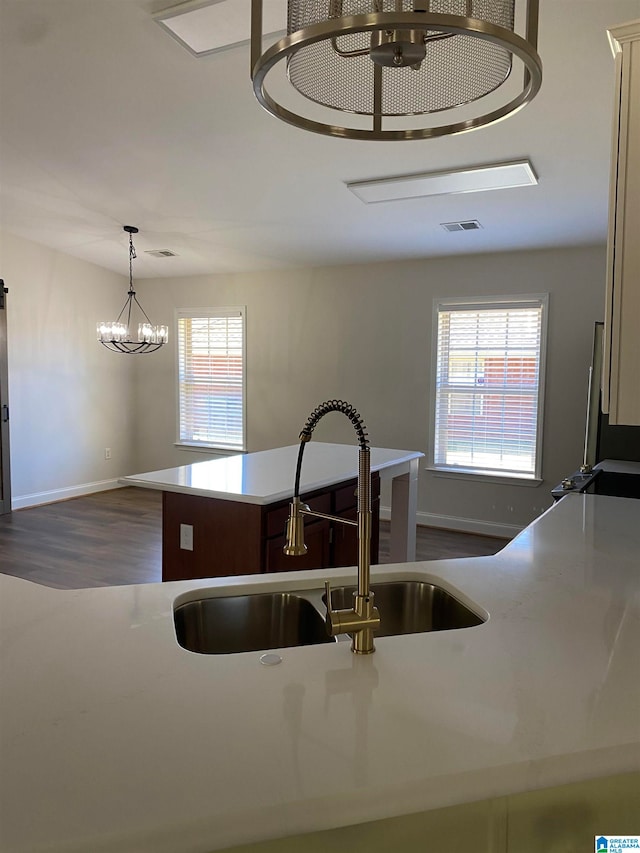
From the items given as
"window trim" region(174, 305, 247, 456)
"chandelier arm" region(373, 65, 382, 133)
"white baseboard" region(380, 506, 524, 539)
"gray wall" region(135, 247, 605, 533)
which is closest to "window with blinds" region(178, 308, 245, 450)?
"window trim" region(174, 305, 247, 456)

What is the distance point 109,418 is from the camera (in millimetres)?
7141

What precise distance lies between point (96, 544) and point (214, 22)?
12.5ft

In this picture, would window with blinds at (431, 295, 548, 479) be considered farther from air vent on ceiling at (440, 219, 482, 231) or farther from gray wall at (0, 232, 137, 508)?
gray wall at (0, 232, 137, 508)

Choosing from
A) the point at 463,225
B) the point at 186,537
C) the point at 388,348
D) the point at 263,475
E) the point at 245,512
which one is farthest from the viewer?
the point at 388,348

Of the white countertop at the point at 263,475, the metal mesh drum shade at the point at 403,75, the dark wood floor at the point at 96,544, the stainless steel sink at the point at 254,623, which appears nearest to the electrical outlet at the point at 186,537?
the white countertop at the point at 263,475

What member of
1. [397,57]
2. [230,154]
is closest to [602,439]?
[230,154]

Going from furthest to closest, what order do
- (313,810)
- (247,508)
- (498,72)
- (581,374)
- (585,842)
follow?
(581,374) < (247,508) < (498,72) < (585,842) < (313,810)

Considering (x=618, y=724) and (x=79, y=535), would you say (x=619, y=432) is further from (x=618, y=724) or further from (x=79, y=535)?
(x=79, y=535)

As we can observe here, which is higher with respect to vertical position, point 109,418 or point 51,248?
point 51,248

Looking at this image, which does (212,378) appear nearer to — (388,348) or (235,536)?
(388,348)

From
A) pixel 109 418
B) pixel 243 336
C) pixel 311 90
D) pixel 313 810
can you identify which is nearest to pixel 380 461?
pixel 311 90

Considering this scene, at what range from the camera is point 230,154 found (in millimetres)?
3795

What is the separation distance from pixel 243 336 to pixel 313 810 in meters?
6.07

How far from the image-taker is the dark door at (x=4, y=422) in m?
5.85
